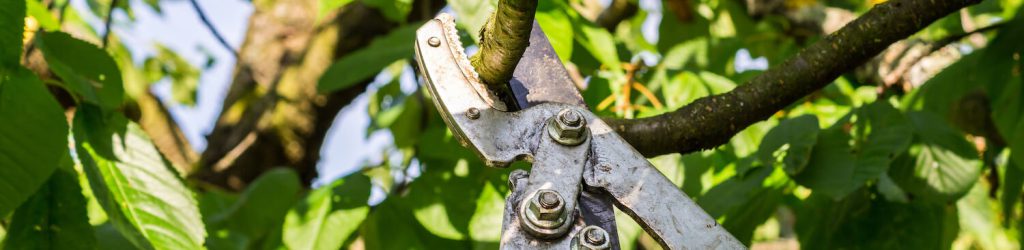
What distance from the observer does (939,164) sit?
190 cm

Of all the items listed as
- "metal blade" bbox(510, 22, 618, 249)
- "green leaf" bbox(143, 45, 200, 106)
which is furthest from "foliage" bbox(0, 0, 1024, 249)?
"green leaf" bbox(143, 45, 200, 106)

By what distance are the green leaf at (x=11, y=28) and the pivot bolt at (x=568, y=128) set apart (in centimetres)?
64

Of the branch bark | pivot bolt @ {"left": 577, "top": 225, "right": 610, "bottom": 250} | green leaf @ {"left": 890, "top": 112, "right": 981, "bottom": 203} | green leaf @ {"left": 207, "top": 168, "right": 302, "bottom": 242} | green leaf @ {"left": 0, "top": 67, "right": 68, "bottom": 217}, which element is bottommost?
the branch bark

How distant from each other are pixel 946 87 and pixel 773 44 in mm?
1143

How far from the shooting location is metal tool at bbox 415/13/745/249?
106 cm

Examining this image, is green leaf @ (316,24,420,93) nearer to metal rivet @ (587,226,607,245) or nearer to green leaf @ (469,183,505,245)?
green leaf @ (469,183,505,245)

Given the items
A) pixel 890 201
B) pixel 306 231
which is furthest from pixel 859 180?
pixel 306 231

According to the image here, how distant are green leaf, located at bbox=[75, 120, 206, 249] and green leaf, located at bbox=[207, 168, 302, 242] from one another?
2.34 ft

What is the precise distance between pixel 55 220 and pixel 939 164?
1394 mm

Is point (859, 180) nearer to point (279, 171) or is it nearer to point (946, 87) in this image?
point (946, 87)

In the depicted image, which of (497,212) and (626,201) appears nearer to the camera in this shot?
(626,201)

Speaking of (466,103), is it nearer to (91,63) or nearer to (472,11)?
(472,11)

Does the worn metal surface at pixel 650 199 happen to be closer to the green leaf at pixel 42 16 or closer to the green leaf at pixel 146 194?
the green leaf at pixel 146 194

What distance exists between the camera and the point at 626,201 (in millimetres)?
1122
